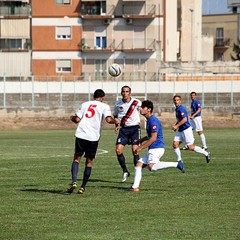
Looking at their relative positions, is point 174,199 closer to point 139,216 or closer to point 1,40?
point 139,216

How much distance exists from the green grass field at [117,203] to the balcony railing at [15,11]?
55.6m

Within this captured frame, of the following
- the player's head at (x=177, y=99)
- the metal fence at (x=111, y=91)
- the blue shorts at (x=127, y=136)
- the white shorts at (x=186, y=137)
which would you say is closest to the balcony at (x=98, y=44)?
the metal fence at (x=111, y=91)

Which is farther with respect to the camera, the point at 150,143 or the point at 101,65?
the point at 101,65

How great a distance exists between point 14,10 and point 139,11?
35.4ft

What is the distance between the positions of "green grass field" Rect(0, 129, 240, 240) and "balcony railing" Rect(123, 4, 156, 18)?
5524 centimetres

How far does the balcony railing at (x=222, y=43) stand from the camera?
124250mm

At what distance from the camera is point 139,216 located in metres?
15.4

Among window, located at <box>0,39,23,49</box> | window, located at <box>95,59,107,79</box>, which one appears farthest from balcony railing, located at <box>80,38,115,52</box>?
window, located at <box>0,39,23,49</box>

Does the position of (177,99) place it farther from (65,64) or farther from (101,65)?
(65,64)

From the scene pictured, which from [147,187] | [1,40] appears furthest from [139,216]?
[1,40]

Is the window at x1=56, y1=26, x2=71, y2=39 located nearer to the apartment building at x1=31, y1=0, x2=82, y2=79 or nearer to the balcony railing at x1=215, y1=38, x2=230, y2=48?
the apartment building at x1=31, y1=0, x2=82, y2=79

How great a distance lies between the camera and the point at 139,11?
3263 inches

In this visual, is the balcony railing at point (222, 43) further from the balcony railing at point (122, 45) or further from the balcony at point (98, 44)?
the balcony at point (98, 44)

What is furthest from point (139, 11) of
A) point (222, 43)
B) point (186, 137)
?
point (186, 137)
